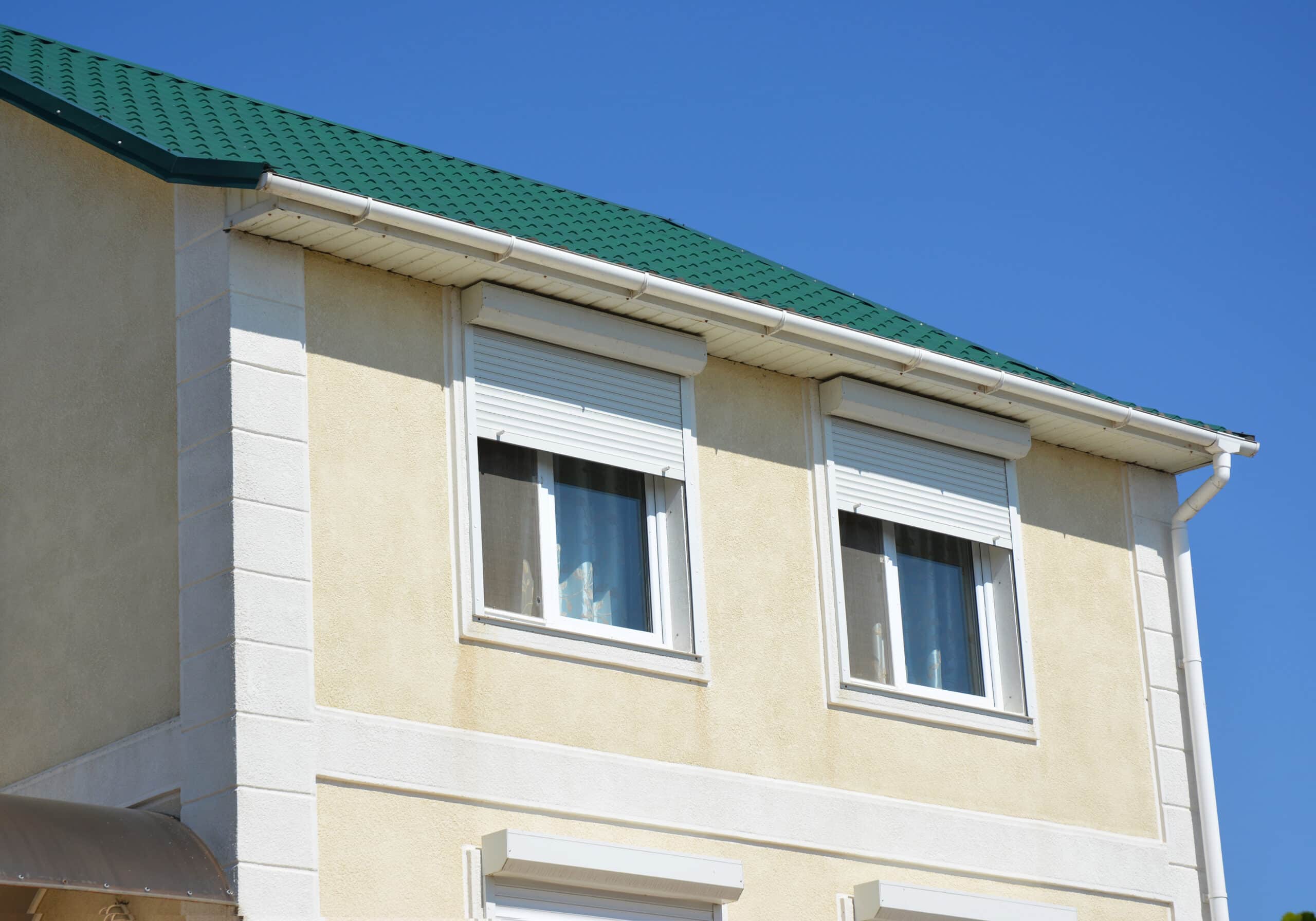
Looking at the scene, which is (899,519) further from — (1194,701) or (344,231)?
(344,231)

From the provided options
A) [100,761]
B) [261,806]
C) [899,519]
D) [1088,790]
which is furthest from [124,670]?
[1088,790]

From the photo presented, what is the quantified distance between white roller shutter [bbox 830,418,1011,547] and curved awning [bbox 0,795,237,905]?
536cm

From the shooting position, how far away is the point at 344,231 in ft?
37.0

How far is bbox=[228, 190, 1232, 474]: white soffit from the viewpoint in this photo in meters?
11.1

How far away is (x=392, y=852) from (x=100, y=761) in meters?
1.72

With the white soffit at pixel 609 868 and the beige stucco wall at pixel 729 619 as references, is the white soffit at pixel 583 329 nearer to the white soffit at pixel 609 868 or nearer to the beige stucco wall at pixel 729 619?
the beige stucco wall at pixel 729 619

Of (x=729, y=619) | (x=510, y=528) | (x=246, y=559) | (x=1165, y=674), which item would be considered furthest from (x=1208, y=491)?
(x=246, y=559)

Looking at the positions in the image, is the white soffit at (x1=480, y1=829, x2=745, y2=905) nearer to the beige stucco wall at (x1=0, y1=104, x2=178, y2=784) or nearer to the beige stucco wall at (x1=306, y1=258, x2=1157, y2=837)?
the beige stucco wall at (x1=306, y1=258, x2=1157, y2=837)

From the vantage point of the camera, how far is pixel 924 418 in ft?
46.3

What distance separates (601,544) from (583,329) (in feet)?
4.41

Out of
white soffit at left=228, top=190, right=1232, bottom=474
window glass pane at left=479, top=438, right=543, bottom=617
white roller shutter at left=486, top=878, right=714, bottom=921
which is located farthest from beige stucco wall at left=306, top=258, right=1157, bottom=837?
white roller shutter at left=486, top=878, right=714, bottom=921

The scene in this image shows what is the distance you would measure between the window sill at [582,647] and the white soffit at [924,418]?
228 cm

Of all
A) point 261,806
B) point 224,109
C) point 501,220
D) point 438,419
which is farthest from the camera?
point 224,109

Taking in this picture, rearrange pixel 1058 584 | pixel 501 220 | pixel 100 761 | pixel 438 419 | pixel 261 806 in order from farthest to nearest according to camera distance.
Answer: pixel 1058 584 → pixel 501 220 → pixel 438 419 → pixel 100 761 → pixel 261 806
